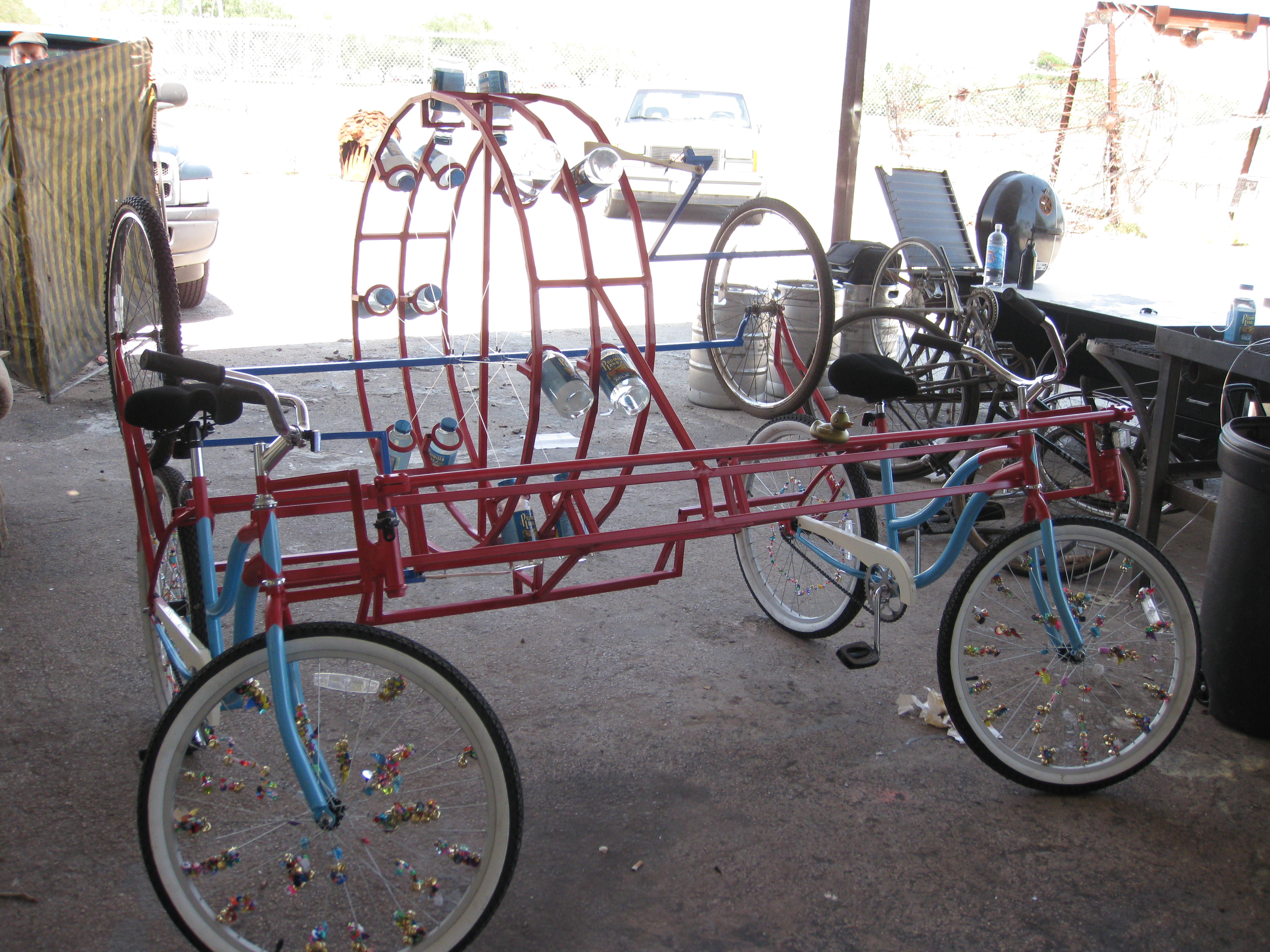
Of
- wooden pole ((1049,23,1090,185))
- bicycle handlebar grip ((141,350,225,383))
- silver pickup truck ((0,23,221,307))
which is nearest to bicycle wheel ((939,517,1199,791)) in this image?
bicycle handlebar grip ((141,350,225,383))

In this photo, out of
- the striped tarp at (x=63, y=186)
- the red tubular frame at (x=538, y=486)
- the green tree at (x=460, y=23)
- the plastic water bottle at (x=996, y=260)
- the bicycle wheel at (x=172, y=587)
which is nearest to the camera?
the red tubular frame at (x=538, y=486)

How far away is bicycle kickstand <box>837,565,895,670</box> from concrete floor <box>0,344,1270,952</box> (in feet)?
1.02

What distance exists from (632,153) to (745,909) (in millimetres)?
1982

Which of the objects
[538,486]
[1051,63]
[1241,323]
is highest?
[1051,63]

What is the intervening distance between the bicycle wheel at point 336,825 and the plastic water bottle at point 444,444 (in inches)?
35.3

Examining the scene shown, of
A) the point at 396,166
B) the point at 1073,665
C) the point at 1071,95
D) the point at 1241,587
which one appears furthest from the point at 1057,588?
the point at 1071,95

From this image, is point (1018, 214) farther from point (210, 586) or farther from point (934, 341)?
point (210, 586)

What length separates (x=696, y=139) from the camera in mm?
11570

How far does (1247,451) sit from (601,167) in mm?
1921

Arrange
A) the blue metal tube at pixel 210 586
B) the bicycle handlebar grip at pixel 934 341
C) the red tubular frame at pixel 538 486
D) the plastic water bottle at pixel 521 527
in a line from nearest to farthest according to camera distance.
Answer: the red tubular frame at pixel 538 486
the blue metal tube at pixel 210 586
the plastic water bottle at pixel 521 527
the bicycle handlebar grip at pixel 934 341

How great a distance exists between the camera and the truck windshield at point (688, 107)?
11.9m

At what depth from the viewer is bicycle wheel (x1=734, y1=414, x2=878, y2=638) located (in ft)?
10.0

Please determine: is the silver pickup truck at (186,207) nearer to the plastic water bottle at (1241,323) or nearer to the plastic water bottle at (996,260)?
the plastic water bottle at (996,260)

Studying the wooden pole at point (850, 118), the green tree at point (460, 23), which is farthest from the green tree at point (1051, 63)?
the green tree at point (460, 23)
